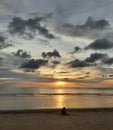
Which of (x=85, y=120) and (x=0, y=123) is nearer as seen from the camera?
(x=0, y=123)

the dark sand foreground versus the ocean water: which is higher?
the ocean water

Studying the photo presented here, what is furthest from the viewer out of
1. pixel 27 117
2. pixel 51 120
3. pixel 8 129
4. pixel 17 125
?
pixel 27 117

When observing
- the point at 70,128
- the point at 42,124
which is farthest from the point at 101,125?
the point at 42,124

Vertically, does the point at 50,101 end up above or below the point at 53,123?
above

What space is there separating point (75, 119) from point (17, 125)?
199 inches

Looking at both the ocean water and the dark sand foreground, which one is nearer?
the dark sand foreground

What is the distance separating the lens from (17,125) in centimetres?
2292

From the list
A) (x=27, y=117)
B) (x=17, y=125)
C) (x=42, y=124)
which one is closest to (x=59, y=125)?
(x=42, y=124)

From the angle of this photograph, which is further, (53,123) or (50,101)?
(50,101)

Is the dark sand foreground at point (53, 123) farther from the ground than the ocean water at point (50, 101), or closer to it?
closer to it

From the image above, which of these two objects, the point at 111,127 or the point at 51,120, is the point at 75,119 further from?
the point at 111,127

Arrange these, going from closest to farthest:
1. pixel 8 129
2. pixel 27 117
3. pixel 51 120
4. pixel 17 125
→ pixel 8 129 < pixel 17 125 < pixel 51 120 < pixel 27 117

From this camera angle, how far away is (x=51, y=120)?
25.3 m

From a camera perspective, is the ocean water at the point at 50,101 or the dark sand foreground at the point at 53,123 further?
the ocean water at the point at 50,101
